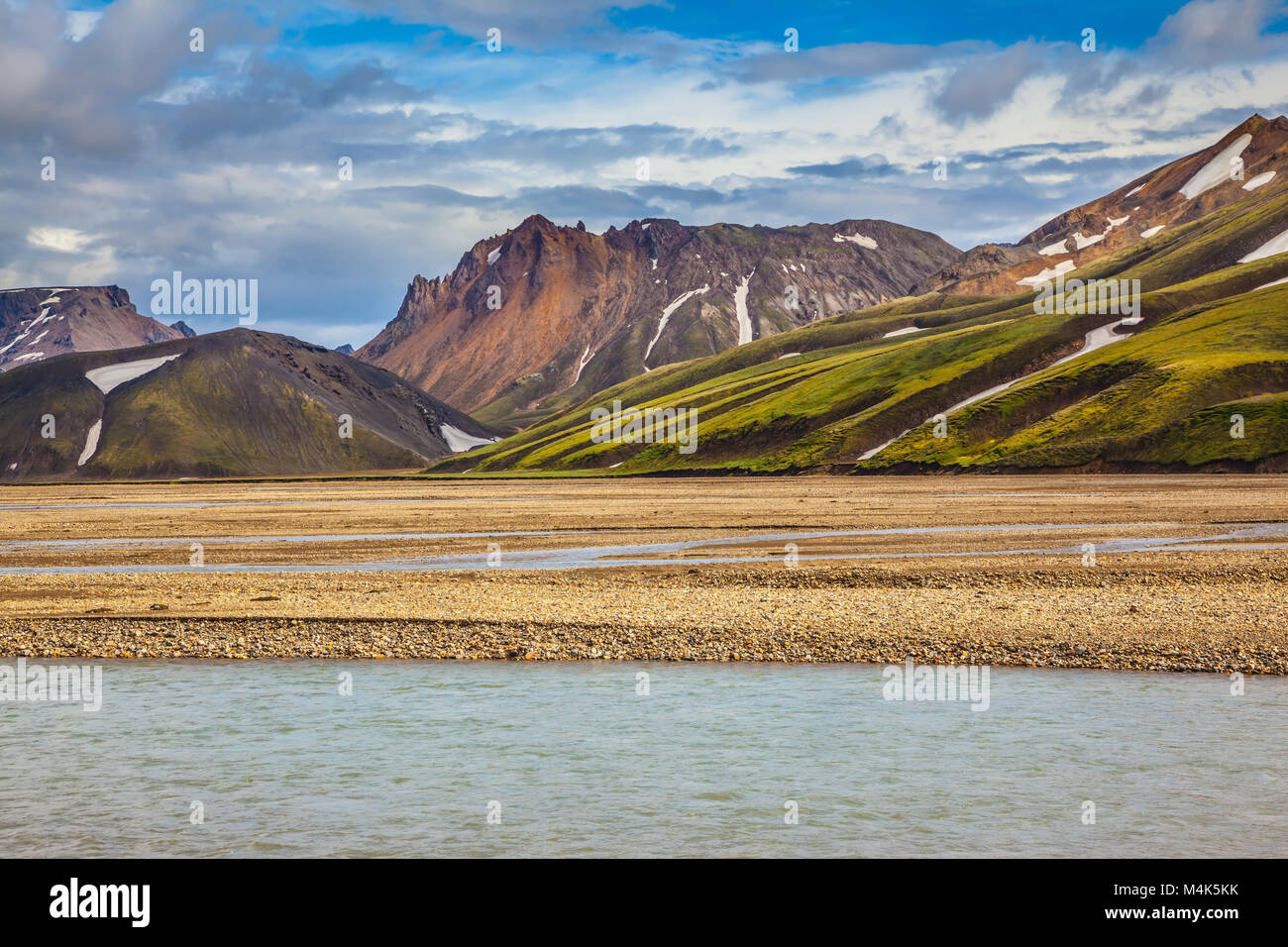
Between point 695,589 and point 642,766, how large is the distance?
2059 cm

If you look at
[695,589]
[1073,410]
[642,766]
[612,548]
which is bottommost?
[642,766]

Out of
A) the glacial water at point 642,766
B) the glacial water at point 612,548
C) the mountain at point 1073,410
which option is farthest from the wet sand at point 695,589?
the mountain at point 1073,410

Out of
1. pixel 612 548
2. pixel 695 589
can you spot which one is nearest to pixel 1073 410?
pixel 612 548

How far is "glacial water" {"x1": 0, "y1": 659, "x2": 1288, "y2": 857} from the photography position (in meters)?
15.2

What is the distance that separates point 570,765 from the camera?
18.9m

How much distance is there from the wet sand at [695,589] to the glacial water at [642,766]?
2.84 metres

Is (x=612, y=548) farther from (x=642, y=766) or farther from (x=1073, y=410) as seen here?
(x=1073, y=410)

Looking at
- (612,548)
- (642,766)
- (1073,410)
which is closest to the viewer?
(642,766)

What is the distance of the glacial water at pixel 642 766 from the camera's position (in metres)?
15.2

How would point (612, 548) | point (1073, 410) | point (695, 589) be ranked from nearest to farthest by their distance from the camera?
point (695, 589) → point (612, 548) → point (1073, 410)

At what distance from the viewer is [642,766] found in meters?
18.9

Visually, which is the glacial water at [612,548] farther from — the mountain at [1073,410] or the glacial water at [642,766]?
the mountain at [1073,410]

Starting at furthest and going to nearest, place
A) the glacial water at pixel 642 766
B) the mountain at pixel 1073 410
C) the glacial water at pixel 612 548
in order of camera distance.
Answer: the mountain at pixel 1073 410, the glacial water at pixel 612 548, the glacial water at pixel 642 766
